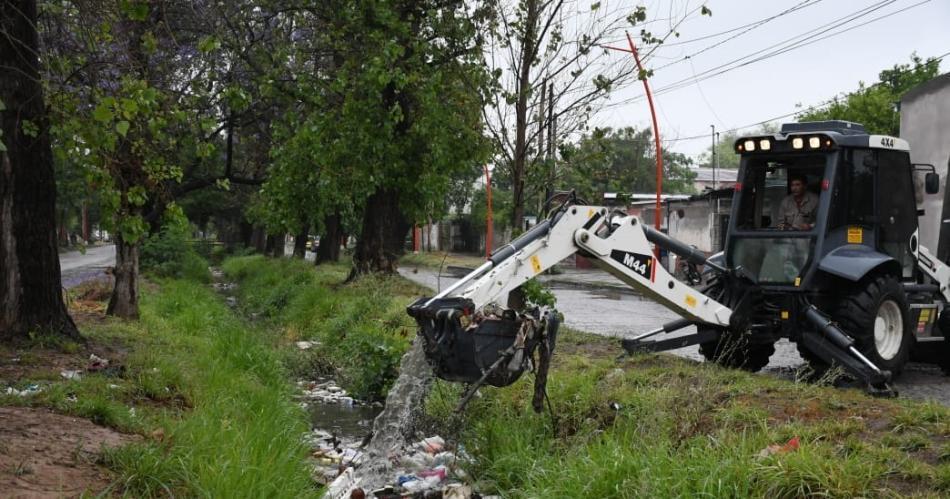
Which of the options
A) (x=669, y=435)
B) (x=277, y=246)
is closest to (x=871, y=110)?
(x=277, y=246)

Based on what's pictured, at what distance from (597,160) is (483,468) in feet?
17.7

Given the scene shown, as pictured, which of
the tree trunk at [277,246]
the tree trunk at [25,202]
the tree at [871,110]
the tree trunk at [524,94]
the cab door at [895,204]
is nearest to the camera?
the tree trunk at [25,202]

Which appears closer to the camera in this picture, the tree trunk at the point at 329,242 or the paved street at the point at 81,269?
the paved street at the point at 81,269

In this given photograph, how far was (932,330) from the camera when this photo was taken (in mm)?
10203

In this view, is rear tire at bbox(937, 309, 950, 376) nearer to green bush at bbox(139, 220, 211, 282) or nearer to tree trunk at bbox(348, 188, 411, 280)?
tree trunk at bbox(348, 188, 411, 280)

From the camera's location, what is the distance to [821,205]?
9398 millimetres

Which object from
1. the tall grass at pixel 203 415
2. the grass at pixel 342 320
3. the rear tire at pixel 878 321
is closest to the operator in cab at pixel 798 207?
the rear tire at pixel 878 321

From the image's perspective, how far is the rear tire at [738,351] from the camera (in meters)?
9.60

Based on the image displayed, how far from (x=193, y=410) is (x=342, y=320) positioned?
6.45 metres

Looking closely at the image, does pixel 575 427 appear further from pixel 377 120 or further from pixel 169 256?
pixel 169 256

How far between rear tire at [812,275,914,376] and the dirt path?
6826 mm

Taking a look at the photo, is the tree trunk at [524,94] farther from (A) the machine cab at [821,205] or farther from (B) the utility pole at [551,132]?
(A) the machine cab at [821,205]

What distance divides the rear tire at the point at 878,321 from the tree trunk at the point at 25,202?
27.3ft

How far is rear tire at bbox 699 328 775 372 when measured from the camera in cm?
960
